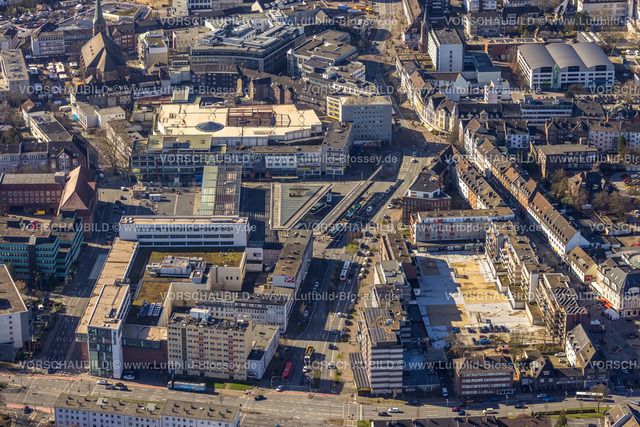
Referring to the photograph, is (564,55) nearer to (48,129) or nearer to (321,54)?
(321,54)

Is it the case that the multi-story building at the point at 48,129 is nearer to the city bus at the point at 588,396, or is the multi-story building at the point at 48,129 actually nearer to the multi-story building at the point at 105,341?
the multi-story building at the point at 105,341

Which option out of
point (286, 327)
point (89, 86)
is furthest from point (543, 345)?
point (89, 86)

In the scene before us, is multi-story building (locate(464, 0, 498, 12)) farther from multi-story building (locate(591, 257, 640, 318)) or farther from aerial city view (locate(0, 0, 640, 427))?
multi-story building (locate(591, 257, 640, 318))

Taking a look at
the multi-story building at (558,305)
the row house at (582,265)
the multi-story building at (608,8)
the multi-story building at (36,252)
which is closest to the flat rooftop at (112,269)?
the multi-story building at (36,252)

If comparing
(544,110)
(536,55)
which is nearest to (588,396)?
(544,110)

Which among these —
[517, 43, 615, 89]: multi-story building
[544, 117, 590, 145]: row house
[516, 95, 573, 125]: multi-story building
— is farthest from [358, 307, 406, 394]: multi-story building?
[517, 43, 615, 89]: multi-story building

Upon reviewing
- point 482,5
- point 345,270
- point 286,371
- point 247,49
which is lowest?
point 345,270

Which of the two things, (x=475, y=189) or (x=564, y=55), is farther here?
(x=564, y=55)
